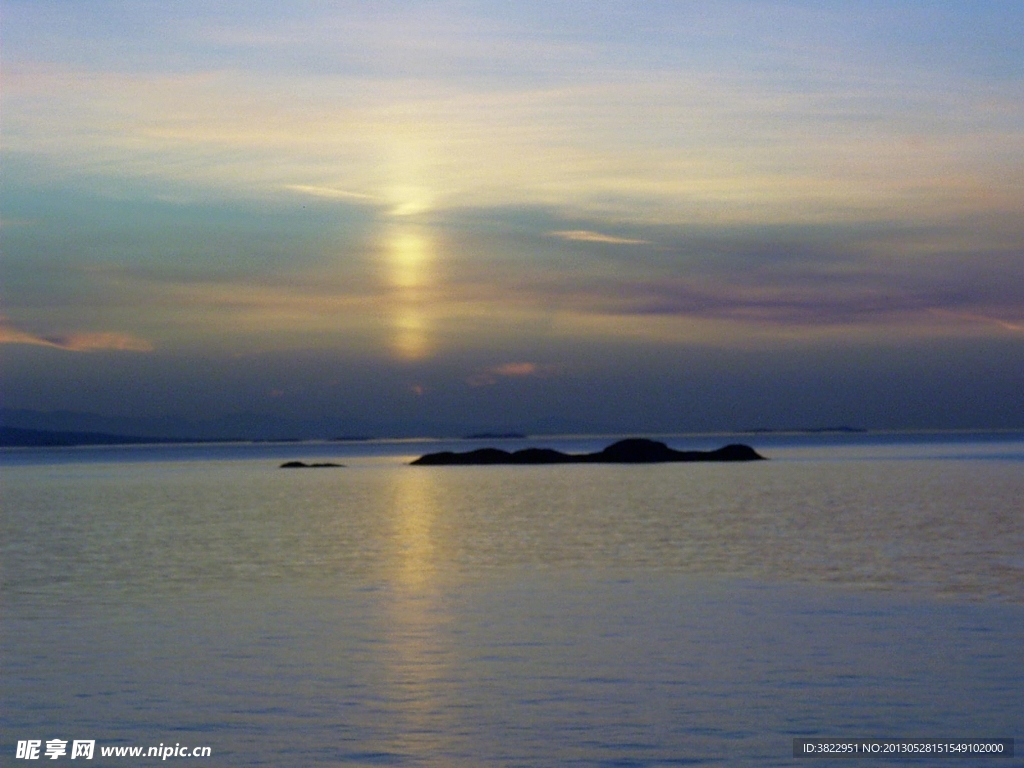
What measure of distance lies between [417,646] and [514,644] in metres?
1.84

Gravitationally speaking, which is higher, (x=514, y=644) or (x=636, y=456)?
(x=636, y=456)

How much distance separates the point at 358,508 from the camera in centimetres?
7556

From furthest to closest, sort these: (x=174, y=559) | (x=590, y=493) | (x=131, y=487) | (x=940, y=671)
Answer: (x=131, y=487)
(x=590, y=493)
(x=174, y=559)
(x=940, y=671)

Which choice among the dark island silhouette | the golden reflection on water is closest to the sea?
the golden reflection on water

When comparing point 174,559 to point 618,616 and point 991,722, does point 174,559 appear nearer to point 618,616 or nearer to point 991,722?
point 618,616

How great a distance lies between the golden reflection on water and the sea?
0.32 feet

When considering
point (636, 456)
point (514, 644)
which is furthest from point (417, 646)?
point (636, 456)

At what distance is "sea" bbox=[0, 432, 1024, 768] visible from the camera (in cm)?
1786

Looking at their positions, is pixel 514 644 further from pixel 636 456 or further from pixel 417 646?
pixel 636 456

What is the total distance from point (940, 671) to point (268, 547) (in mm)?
29530

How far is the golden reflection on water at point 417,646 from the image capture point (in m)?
18.3

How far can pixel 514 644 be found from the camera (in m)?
25.0

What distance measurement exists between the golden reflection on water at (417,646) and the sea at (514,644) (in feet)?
0.32

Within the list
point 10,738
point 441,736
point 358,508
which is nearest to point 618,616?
point 441,736
